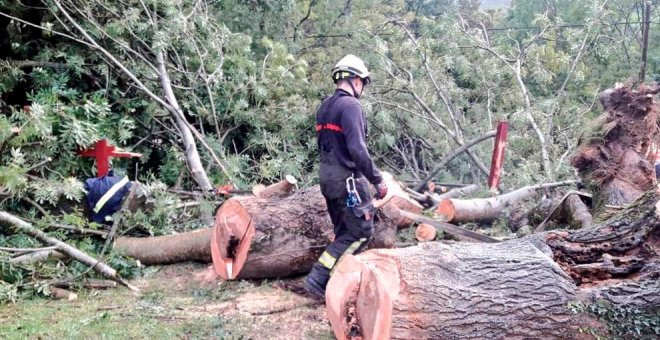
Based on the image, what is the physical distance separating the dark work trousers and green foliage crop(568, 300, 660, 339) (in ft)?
5.05

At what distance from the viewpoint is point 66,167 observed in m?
5.65

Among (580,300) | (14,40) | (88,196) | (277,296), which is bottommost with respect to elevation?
(277,296)

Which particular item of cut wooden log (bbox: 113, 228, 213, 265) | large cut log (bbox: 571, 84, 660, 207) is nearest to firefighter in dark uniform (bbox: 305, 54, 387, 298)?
cut wooden log (bbox: 113, 228, 213, 265)

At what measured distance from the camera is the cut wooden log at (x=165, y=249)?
16.5ft

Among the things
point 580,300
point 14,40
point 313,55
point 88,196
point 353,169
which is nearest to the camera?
Answer: point 580,300

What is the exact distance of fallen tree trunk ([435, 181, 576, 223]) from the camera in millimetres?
6035

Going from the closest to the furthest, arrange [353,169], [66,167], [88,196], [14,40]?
[353,169], [88,196], [66,167], [14,40]

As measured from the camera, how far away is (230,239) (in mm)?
4656

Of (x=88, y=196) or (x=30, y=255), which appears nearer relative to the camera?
(x=30, y=255)

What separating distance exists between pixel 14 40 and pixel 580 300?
646cm

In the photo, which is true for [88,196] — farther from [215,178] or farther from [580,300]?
[580,300]

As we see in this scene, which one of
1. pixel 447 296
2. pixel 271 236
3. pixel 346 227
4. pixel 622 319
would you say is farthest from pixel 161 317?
pixel 622 319

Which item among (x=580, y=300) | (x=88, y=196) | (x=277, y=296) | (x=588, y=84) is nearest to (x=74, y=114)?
(x=88, y=196)

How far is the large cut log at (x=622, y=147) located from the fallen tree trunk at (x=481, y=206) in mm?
751
